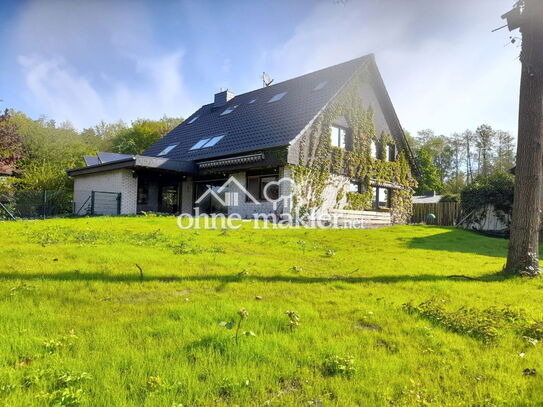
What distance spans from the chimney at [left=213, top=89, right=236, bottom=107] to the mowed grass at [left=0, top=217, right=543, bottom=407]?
62.2 feet

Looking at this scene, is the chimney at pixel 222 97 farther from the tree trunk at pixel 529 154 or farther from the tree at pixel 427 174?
the tree at pixel 427 174

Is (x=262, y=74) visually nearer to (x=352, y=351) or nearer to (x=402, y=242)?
(x=402, y=242)

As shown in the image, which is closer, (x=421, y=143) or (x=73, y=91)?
(x=73, y=91)

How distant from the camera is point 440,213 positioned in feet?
75.0

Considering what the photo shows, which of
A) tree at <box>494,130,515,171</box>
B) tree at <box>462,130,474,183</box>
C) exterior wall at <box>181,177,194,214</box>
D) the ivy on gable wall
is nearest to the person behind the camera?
the ivy on gable wall

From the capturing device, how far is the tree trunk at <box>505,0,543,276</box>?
608cm

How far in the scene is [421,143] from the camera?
53.7 meters

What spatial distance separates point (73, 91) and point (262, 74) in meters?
12.8

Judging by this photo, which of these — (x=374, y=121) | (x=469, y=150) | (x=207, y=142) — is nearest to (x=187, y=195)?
(x=207, y=142)

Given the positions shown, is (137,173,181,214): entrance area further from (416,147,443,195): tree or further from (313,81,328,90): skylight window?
(416,147,443,195): tree

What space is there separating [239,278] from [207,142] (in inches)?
595

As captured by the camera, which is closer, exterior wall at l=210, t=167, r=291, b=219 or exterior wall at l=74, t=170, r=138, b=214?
exterior wall at l=210, t=167, r=291, b=219

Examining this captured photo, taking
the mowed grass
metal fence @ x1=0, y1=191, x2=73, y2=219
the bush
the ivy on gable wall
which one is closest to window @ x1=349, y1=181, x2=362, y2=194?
the ivy on gable wall

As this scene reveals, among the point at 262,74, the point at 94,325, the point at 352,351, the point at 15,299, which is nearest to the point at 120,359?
the point at 94,325
